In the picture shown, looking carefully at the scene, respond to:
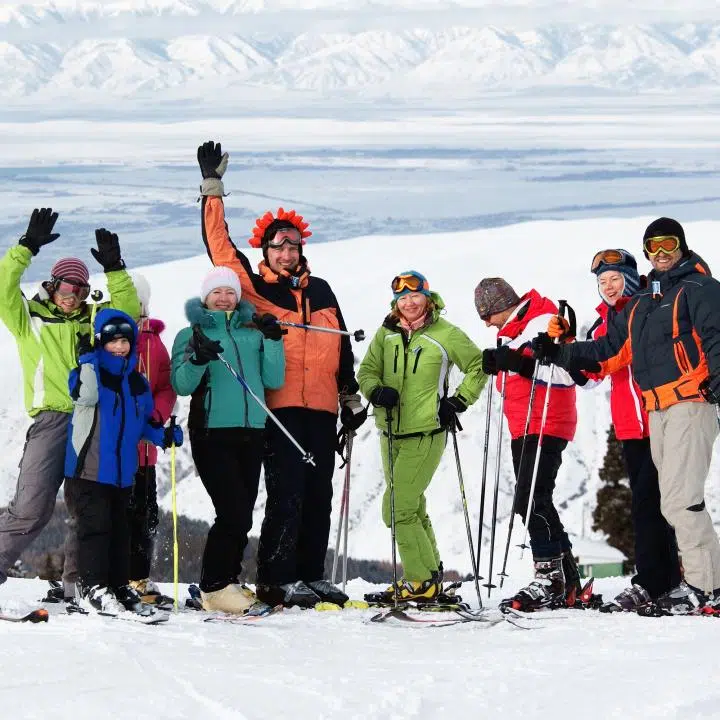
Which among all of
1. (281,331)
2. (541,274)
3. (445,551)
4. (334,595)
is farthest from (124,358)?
(541,274)

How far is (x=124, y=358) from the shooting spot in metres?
6.58

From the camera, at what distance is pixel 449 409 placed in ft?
24.0

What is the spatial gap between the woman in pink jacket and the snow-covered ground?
0.85m

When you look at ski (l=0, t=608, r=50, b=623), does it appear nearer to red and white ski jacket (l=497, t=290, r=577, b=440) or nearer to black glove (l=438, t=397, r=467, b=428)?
black glove (l=438, t=397, r=467, b=428)

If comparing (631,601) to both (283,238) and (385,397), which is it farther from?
(283,238)

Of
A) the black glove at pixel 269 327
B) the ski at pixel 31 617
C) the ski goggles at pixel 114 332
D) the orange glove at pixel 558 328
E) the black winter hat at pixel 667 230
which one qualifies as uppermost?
the black winter hat at pixel 667 230

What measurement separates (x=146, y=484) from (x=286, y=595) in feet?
3.44

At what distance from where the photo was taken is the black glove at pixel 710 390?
20.4 feet

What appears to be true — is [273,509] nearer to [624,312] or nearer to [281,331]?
[281,331]

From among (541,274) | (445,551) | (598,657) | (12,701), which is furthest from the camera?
(541,274)

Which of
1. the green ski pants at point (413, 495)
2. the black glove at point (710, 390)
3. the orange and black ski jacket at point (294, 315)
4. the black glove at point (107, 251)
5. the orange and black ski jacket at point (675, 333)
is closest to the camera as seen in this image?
the black glove at point (710, 390)

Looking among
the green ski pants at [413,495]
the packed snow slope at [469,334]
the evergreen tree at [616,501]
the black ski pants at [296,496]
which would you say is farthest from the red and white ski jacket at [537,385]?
the packed snow slope at [469,334]

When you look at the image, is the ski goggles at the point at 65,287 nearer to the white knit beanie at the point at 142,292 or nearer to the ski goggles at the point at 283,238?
the white knit beanie at the point at 142,292

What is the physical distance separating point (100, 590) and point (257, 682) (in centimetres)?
168
